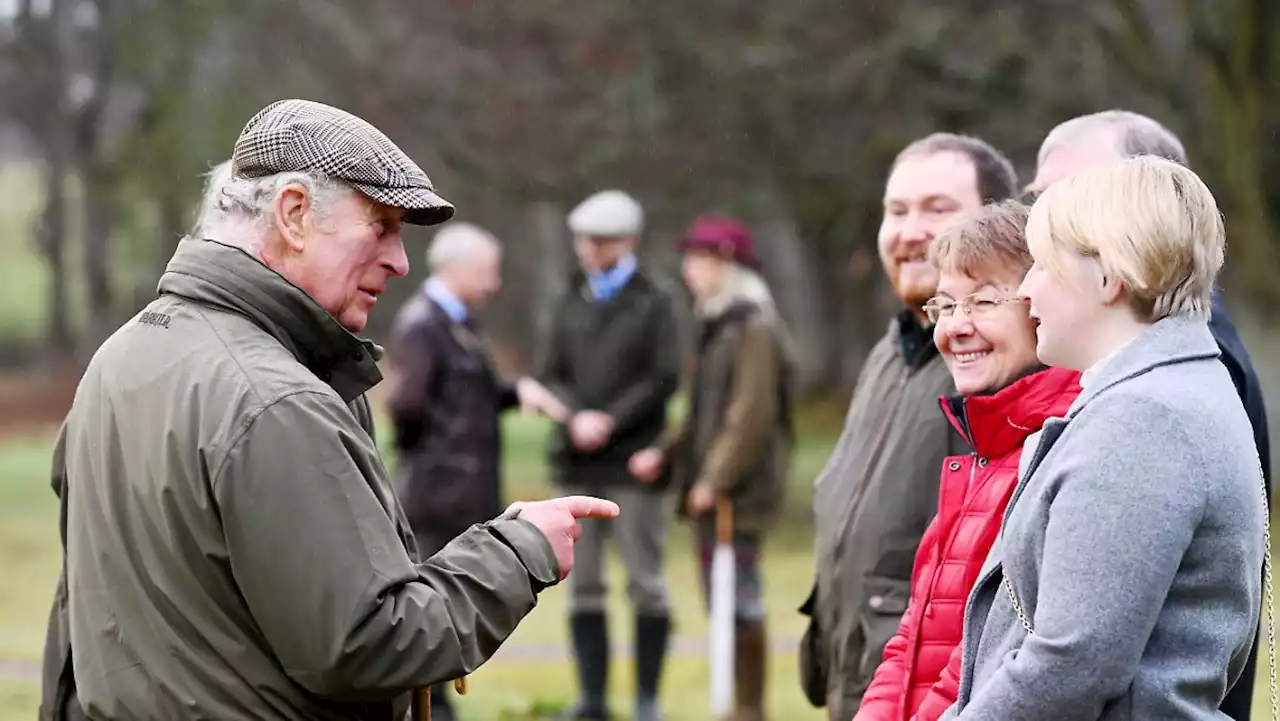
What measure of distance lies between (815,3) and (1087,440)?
11.4 metres

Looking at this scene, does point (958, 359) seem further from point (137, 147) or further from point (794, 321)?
point (794, 321)

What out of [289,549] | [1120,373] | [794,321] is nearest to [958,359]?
[1120,373]

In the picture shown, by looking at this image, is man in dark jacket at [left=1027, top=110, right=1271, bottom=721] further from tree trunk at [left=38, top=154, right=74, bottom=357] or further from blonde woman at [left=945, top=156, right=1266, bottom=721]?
tree trunk at [left=38, top=154, right=74, bottom=357]

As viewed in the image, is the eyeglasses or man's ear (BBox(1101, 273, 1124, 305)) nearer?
man's ear (BBox(1101, 273, 1124, 305))

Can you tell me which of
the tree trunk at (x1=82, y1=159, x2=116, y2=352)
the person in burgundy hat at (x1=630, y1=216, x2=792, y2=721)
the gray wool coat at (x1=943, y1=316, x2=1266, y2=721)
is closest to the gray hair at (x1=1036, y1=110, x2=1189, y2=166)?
the gray wool coat at (x1=943, y1=316, x2=1266, y2=721)

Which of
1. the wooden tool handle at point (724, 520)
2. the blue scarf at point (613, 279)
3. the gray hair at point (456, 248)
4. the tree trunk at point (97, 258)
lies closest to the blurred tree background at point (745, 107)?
the wooden tool handle at point (724, 520)

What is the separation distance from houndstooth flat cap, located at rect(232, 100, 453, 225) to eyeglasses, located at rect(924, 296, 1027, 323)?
3.48 feet

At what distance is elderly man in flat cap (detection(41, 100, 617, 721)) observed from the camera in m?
2.70

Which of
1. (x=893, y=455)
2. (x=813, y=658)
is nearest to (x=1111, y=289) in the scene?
(x=893, y=455)

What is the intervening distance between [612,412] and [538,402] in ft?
1.65

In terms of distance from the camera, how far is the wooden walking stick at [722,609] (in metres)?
7.55

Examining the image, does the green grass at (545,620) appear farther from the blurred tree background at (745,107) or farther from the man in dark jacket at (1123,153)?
the man in dark jacket at (1123,153)

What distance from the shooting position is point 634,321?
26.8 ft

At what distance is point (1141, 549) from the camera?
234 centimetres
